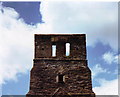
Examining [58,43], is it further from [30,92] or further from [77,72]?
[30,92]

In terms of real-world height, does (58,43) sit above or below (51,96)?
above

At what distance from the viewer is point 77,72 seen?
2356cm

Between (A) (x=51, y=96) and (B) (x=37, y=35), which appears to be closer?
(A) (x=51, y=96)

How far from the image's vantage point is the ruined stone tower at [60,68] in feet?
75.3

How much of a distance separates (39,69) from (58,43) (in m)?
2.34

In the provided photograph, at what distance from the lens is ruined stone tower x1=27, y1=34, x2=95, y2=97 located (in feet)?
75.3

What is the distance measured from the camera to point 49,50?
2400 centimetres

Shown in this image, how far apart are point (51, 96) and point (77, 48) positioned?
13.1 ft

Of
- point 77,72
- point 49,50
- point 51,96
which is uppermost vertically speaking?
point 49,50

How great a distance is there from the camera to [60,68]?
23.7 meters

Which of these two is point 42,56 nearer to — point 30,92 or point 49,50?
point 49,50

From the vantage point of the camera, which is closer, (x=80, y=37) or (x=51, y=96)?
(x=51, y=96)

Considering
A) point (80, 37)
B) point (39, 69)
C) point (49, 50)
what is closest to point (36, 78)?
point (39, 69)


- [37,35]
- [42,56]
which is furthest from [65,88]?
[37,35]
